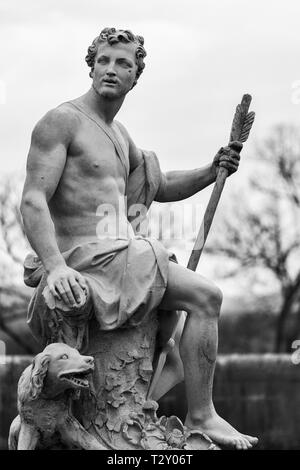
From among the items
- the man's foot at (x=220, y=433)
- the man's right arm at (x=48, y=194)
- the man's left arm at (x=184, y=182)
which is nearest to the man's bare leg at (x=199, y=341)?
the man's foot at (x=220, y=433)

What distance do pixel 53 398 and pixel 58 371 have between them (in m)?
0.27

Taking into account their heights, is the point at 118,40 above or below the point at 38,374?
above

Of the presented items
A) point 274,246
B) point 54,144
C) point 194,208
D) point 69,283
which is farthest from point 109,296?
point 274,246

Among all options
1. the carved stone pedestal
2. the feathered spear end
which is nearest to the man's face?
the feathered spear end

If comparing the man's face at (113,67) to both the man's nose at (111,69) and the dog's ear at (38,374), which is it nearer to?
the man's nose at (111,69)

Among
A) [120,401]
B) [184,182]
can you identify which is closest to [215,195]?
[184,182]

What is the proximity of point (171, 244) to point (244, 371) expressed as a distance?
2688 millimetres

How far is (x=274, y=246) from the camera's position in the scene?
4250 centimetres

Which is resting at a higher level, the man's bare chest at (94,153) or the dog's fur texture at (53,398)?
the man's bare chest at (94,153)

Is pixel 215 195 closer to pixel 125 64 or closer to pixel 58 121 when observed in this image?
pixel 125 64

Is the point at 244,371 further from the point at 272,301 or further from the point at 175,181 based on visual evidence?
the point at 175,181

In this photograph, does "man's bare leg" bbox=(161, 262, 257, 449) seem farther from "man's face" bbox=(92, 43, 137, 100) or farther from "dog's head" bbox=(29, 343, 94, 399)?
"man's face" bbox=(92, 43, 137, 100)

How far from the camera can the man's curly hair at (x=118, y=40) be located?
12.7 metres

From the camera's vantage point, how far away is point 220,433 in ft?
40.8
